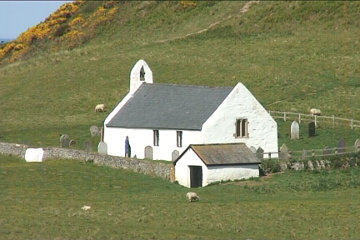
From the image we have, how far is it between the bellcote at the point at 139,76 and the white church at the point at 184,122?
151cm

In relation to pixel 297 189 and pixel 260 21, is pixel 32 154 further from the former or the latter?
pixel 260 21

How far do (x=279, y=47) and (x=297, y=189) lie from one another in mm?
62817

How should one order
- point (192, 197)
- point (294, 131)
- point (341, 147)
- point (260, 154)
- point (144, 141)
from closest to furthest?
point (192, 197)
point (260, 154)
point (341, 147)
point (144, 141)
point (294, 131)

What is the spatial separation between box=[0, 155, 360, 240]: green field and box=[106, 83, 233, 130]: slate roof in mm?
5791

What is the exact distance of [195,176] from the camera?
218ft

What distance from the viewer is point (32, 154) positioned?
7381cm

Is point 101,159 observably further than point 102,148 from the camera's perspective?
No

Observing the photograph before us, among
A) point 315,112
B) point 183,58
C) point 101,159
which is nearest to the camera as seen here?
point 101,159

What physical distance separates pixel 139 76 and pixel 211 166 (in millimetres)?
17470

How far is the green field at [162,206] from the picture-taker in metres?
48.2

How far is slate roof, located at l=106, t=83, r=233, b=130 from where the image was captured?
71750 mm

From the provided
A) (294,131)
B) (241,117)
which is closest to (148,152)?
(241,117)

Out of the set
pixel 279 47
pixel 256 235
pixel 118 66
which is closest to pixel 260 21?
pixel 279 47

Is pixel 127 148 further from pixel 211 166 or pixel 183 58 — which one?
pixel 183 58
